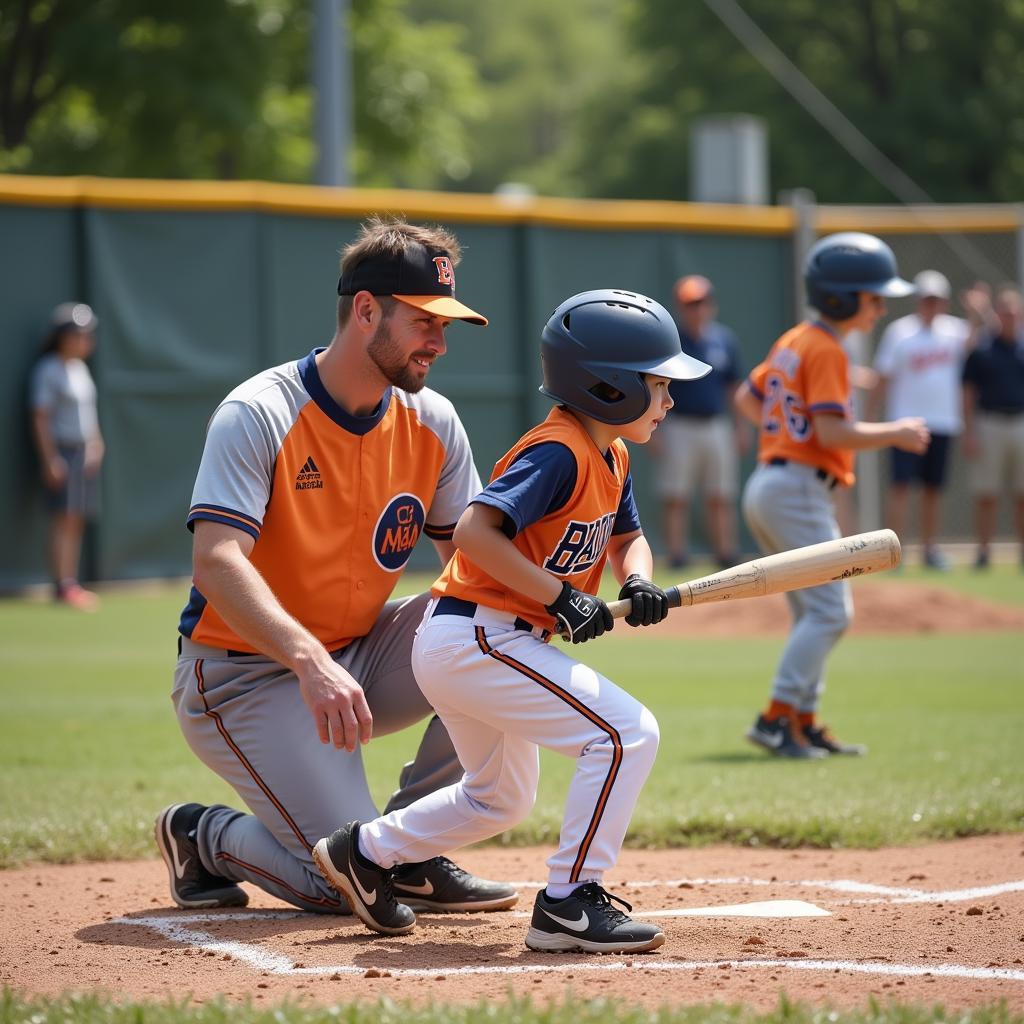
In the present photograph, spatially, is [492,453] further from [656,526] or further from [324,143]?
[324,143]

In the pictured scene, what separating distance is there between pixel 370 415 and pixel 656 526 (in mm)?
11278

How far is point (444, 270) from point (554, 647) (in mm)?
1146

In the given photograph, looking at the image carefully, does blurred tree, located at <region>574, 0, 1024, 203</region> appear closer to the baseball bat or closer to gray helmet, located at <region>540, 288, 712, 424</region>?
the baseball bat

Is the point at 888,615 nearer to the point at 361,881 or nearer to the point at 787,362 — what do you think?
the point at 787,362

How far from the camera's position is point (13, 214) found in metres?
13.3

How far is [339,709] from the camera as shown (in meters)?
4.16

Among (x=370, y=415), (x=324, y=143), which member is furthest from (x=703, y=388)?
(x=370, y=415)

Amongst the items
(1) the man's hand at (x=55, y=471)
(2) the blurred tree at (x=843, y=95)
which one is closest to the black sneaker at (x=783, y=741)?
(1) the man's hand at (x=55, y=471)

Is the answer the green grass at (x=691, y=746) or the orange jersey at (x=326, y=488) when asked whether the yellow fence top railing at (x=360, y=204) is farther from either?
the orange jersey at (x=326, y=488)

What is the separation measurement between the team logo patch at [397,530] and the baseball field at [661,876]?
1.93ft

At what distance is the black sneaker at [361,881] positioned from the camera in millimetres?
4434

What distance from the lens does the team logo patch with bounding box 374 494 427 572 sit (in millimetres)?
5000

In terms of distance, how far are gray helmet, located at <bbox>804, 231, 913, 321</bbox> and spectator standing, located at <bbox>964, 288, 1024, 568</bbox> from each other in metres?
8.19

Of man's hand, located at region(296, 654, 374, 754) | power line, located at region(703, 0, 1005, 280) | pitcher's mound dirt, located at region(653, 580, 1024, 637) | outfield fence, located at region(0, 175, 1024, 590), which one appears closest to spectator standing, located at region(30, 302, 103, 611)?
outfield fence, located at region(0, 175, 1024, 590)
